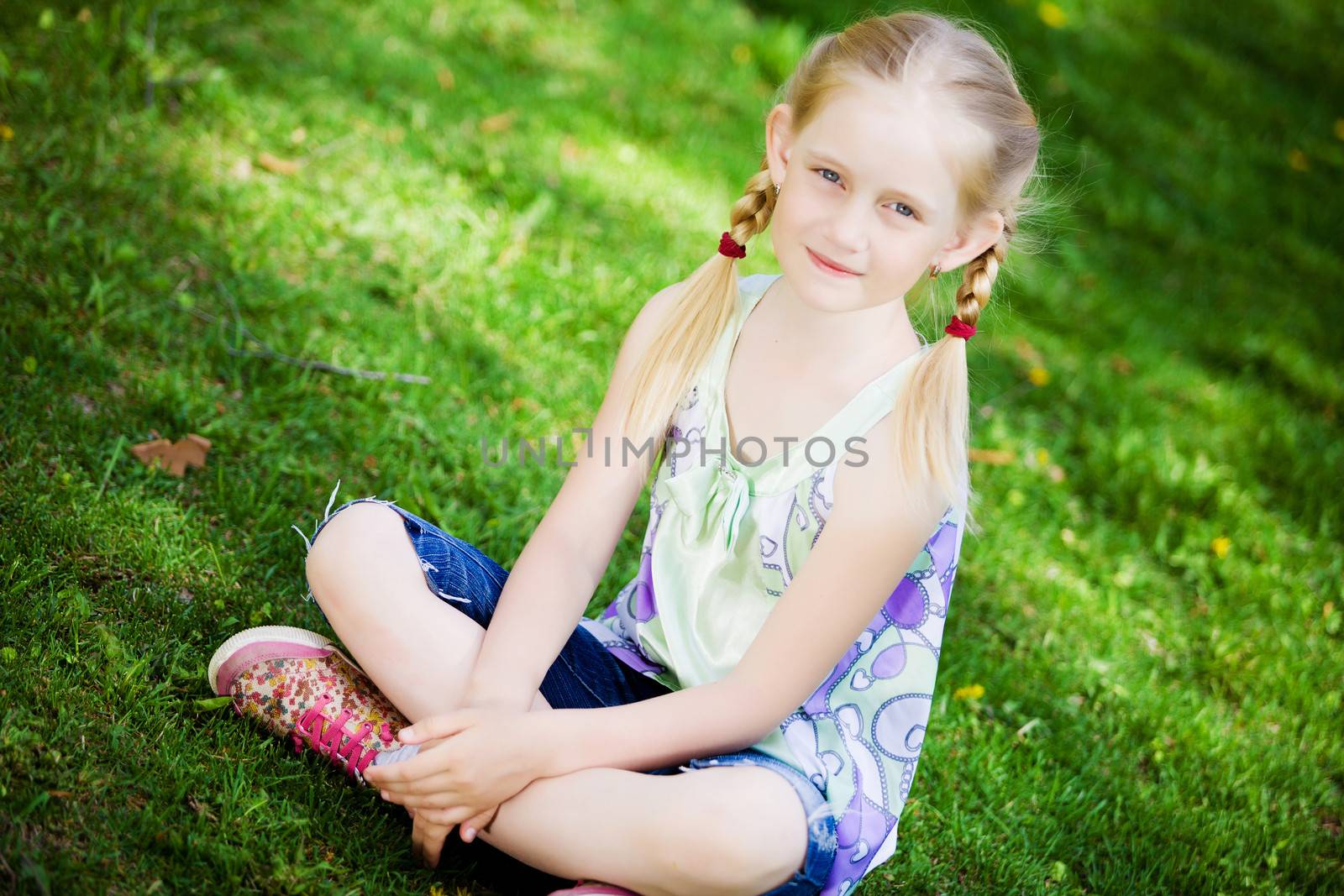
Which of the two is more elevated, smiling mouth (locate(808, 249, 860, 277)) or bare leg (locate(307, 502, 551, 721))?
smiling mouth (locate(808, 249, 860, 277))

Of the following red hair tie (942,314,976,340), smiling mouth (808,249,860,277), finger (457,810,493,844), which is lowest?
finger (457,810,493,844)

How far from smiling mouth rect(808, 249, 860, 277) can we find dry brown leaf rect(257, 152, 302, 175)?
2.19 metres

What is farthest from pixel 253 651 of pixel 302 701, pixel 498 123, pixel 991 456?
pixel 498 123

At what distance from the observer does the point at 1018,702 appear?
257cm

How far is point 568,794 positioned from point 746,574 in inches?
18.3

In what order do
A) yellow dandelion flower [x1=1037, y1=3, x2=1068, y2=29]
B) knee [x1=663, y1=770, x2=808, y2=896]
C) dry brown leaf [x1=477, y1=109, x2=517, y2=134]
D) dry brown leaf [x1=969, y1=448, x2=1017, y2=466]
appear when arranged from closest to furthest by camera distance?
knee [x1=663, y1=770, x2=808, y2=896], dry brown leaf [x1=969, y1=448, x2=1017, y2=466], dry brown leaf [x1=477, y1=109, x2=517, y2=134], yellow dandelion flower [x1=1037, y1=3, x2=1068, y2=29]

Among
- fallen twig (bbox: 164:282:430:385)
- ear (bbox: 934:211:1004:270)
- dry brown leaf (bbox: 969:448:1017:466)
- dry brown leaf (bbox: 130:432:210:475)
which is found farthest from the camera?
dry brown leaf (bbox: 969:448:1017:466)

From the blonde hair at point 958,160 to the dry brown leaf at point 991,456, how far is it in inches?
62.0

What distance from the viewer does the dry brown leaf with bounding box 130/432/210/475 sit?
2396 mm

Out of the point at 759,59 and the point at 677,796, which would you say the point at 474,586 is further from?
the point at 759,59

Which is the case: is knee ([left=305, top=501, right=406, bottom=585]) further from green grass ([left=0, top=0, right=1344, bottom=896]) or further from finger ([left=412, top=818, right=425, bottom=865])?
finger ([left=412, top=818, right=425, bottom=865])

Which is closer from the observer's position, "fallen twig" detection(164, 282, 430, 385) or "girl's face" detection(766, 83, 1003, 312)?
"girl's face" detection(766, 83, 1003, 312)

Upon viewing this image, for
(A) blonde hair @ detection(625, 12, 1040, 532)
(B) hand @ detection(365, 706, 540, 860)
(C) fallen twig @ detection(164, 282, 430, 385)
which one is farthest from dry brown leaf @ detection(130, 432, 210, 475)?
(A) blonde hair @ detection(625, 12, 1040, 532)

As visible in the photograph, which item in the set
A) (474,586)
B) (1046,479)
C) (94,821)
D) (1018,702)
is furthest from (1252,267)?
(94,821)
